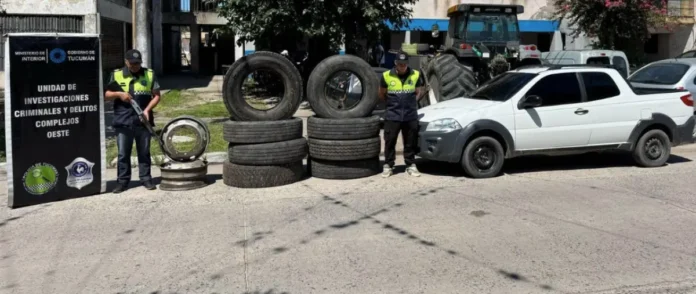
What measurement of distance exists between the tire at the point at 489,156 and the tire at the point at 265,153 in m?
2.41

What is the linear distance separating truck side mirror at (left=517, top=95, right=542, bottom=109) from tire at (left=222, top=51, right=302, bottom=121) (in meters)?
3.17

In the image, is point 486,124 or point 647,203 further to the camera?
point 486,124

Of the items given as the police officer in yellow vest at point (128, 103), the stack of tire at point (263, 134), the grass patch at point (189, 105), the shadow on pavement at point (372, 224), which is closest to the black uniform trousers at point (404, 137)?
the stack of tire at point (263, 134)

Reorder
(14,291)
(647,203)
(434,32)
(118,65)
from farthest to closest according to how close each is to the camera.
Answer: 1. (118,65)
2. (434,32)
3. (647,203)
4. (14,291)

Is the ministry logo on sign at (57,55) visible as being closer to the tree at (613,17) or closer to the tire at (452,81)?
the tire at (452,81)

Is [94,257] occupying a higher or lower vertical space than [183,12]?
lower

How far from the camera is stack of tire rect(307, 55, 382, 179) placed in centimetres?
873

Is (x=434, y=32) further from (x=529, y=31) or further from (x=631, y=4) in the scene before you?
(x=529, y=31)

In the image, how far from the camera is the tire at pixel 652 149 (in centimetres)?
958

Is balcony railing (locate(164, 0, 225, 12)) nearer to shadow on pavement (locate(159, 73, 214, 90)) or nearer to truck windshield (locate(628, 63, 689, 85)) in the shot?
shadow on pavement (locate(159, 73, 214, 90))

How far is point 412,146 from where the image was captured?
9.14m

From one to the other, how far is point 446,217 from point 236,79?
367 centimetres

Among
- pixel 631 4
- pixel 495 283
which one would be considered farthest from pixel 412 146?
pixel 631 4

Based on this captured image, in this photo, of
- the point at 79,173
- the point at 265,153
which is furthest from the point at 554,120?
the point at 79,173
